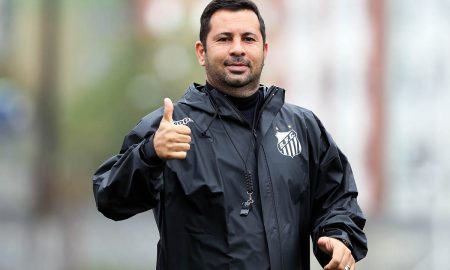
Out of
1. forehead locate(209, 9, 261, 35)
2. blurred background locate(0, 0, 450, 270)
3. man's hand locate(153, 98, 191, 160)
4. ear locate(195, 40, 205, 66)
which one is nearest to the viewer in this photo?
man's hand locate(153, 98, 191, 160)

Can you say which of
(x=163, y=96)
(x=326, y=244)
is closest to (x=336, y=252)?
(x=326, y=244)

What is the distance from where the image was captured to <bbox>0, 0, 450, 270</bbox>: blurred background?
12.9 m

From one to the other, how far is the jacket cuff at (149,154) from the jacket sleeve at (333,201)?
71 centimetres

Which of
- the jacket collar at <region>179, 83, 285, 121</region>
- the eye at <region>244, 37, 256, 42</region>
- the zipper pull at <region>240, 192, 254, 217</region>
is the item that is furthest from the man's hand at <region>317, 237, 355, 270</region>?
the eye at <region>244, 37, 256, 42</region>

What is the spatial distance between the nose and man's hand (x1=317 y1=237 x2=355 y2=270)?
0.71 metres

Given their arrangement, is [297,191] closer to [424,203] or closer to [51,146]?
[424,203]

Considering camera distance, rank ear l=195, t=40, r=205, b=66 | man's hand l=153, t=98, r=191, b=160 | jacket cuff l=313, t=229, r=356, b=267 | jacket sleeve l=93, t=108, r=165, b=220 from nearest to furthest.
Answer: man's hand l=153, t=98, r=191, b=160 < jacket sleeve l=93, t=108, r=165, b=220 < jacket cuff l=313, t=229, r=356, b=267 < ear l=195, t=40, r=205, b=66

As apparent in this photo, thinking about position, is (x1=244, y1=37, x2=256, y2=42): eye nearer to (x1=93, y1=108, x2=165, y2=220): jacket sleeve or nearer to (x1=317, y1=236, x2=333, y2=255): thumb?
(x1=93, y1=108, x2=165, y2=220): jacket sleeve

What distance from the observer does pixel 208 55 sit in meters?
4.38

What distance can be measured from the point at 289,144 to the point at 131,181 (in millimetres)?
627

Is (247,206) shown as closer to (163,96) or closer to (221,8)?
(221,8)

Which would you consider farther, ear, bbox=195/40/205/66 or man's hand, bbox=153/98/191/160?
ear, bbox=195/40/205/66

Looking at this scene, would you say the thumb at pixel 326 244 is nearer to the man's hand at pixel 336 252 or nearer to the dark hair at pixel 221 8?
Result: the man's hand at pixel 336 252

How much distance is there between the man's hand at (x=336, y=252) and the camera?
13.6 feet
